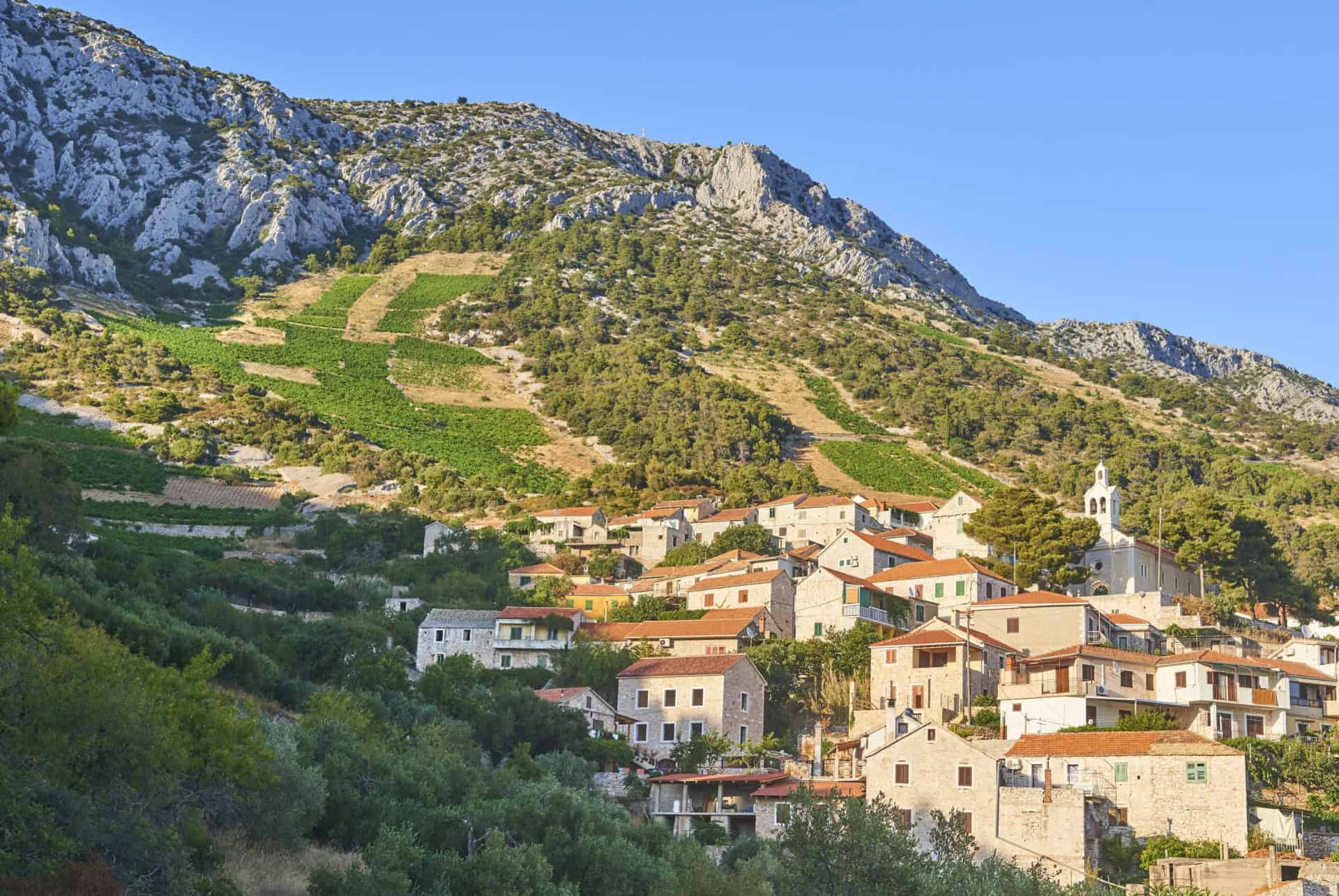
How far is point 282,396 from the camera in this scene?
120m

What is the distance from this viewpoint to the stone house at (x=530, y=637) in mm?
58750

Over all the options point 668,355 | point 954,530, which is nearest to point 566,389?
point 668,355

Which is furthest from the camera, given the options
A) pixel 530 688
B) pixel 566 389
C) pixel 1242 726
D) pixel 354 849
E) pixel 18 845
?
pixel 566 389

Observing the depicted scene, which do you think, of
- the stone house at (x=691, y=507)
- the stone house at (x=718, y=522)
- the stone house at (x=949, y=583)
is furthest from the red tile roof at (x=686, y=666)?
the stone house at (x=691, y=507)

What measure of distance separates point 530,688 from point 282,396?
73.5 metres

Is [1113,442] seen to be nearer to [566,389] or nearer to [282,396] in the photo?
[566,389]

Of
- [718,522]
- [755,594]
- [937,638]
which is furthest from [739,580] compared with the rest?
[718,522]

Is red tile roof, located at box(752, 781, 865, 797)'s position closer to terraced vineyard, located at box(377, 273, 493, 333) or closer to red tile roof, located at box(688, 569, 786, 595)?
red tile roof, located at box(688, 569, 786, 595)

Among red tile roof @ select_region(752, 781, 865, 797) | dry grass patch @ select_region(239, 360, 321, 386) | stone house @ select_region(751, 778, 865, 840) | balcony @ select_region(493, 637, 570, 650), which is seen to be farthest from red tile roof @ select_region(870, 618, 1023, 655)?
dry grass patch @ select_region(239, 360, 321, 386)

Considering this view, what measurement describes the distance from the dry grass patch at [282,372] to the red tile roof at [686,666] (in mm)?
77726

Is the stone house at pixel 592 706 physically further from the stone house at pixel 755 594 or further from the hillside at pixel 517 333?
the hillside at pixel 517 333

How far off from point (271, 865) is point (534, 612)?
3737 cm

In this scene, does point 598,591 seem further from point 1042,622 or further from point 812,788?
point 812,788

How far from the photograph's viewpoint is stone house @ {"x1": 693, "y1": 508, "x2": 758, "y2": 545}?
79.9 meters
